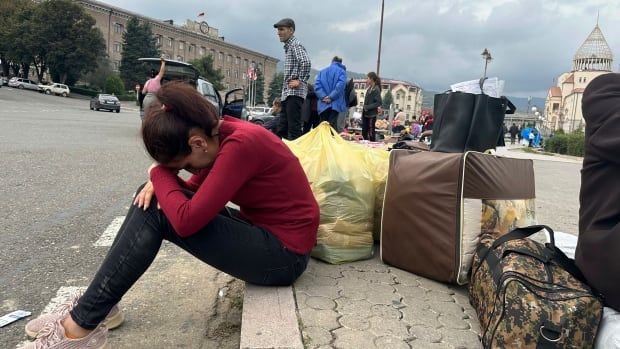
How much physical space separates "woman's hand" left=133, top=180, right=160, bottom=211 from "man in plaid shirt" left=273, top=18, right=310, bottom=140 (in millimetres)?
4270

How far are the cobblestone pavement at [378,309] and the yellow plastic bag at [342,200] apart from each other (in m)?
0.10

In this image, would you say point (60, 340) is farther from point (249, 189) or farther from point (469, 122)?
point (469, 122)

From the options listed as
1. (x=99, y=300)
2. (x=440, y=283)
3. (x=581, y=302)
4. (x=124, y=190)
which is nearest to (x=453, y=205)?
(x=440, y=283)

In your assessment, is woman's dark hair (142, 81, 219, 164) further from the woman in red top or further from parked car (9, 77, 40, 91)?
parked car (9, 77, 40, 91)

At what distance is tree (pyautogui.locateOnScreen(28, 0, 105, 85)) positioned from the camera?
54562 mm

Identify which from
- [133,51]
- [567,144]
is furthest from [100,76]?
[567,144]

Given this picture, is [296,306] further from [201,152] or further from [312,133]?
[312,133]

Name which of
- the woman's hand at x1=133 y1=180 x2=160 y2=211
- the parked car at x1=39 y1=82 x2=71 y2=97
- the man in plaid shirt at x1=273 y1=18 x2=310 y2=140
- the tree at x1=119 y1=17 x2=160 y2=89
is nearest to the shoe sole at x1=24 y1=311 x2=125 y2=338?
the woman's hand at x1=133 y1=180 x2=160 y2=211

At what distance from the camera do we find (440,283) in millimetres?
2744

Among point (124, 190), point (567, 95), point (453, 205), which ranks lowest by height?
point (124, 190)

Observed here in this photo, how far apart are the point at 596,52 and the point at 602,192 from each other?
10297 cm

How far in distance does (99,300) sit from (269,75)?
121754 millimetres

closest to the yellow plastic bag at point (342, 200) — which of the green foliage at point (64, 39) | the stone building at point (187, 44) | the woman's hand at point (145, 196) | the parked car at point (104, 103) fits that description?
the woman's hand at point (145, 196)

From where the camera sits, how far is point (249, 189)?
224 centimetres
